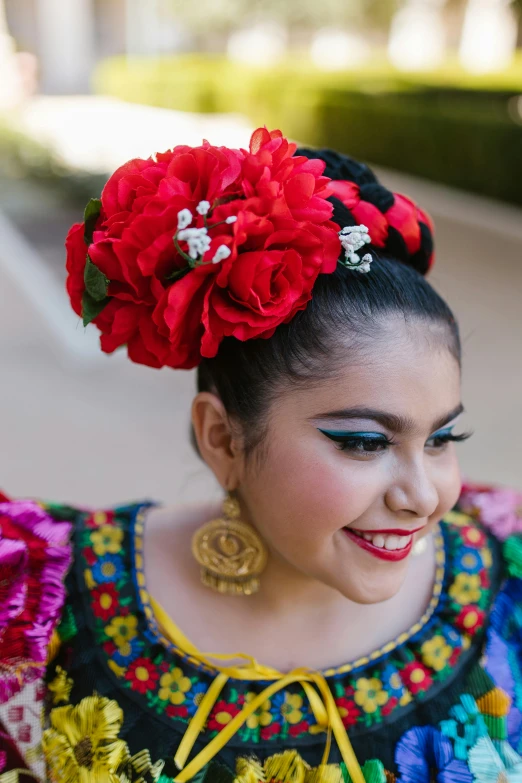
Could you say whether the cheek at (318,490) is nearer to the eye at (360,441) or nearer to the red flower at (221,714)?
the eye at (360,441)

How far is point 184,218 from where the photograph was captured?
1.42m

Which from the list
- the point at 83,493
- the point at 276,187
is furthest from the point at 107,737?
the point at 83,493

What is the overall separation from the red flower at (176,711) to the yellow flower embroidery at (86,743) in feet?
0.32

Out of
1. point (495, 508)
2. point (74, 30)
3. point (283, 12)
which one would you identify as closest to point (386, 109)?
point (495, 508)

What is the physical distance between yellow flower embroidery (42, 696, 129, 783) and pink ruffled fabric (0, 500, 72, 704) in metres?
0.11

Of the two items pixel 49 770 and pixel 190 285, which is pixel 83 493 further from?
pixel 190 285

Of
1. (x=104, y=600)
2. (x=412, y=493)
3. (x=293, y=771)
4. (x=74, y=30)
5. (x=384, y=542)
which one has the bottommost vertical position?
(x=293, y=771)

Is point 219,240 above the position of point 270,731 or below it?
above

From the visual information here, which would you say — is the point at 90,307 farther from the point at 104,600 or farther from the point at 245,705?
the point at 245,705

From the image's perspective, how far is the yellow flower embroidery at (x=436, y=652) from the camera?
70.9 inches

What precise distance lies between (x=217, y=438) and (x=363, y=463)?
0.37 metres

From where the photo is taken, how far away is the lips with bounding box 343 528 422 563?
5.24 ft

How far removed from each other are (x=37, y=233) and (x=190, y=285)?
820 cm

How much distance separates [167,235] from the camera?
57.1 inches
